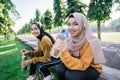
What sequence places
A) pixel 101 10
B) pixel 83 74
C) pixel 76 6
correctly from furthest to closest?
pixel 76 6 < pixel 101 10 < pixel 83 74

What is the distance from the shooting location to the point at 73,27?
9.39ft

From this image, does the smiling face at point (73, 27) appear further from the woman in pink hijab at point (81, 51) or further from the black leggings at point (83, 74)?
the black leggings at point (83, 74)

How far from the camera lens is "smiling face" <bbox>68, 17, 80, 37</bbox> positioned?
2.85 meters

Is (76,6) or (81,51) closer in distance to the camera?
(81,51)

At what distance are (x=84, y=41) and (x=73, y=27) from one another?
0.90ft

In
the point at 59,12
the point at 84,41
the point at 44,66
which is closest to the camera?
the point at 84,41

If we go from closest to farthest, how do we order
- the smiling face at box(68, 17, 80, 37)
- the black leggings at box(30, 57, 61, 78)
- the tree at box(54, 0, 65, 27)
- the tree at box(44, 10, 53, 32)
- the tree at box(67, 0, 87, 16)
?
the smiling face at box(68, 17, 80, 37) < the black leggings at box(30, 57, 61, 78) < the tree at box(67, 0, 87, 16) < the tree at box(54, 0, 65, 27) < the tree at box(44, 10, 53, 32)

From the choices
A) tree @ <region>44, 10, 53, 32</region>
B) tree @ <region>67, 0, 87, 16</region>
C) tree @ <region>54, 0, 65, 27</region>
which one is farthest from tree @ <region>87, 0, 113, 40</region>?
tree @ <region>44, 10, 53, 32</region>

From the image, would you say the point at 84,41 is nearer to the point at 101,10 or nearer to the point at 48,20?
the point at 101,10

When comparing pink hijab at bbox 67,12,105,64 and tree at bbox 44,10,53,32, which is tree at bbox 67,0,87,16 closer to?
tree at bbox 44,10,53,32

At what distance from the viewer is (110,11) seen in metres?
25.7

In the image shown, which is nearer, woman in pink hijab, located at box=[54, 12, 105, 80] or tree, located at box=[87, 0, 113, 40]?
woman in pink hijab, located at box=[54, 12, 105, 80]

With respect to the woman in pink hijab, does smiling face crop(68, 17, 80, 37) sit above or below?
above

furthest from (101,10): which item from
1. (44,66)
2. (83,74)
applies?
(83,74)
